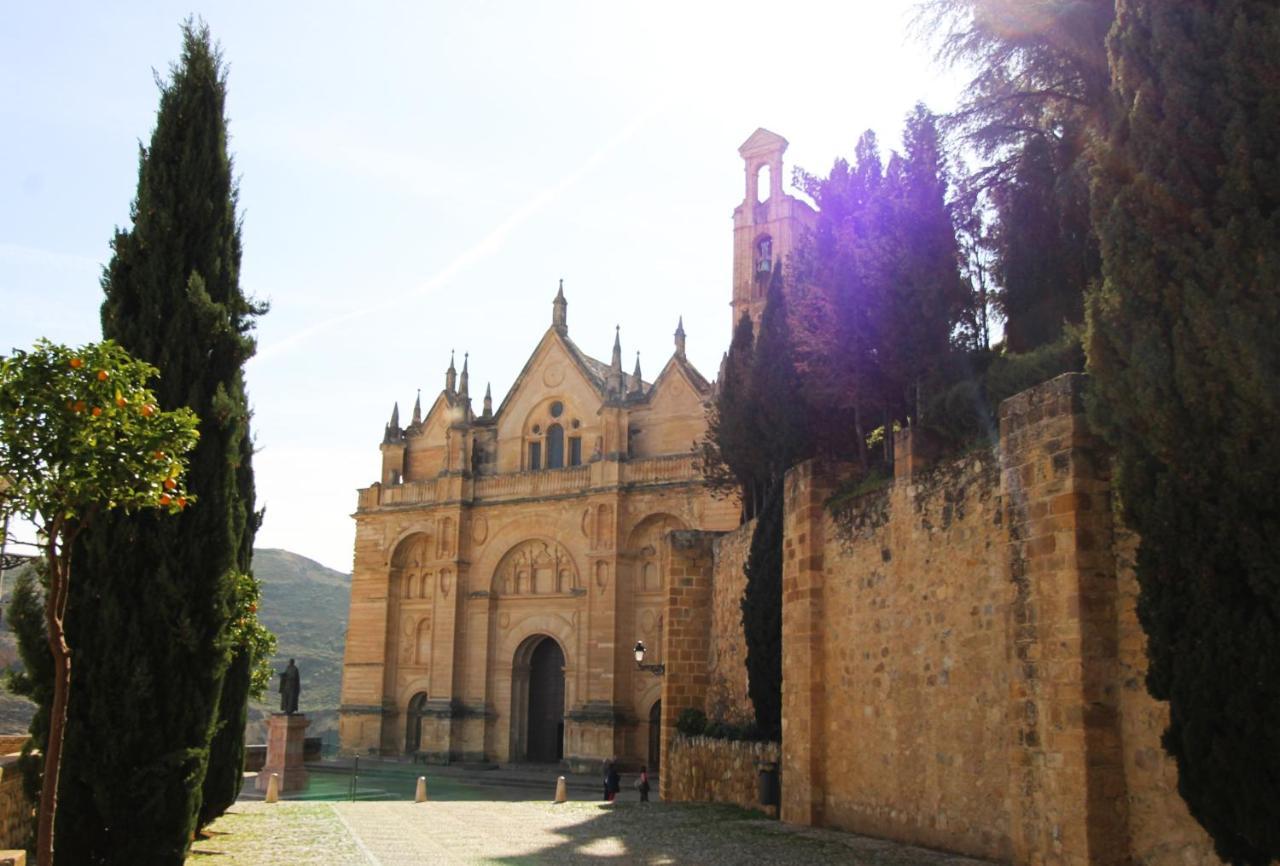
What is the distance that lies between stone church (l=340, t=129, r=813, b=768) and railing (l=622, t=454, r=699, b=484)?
2.5 inches

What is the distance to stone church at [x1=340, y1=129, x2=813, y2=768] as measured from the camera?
35.9 m

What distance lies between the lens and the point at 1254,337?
6.83 metres

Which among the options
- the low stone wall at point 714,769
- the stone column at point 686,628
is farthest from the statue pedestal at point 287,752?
the low stone wall at point 714,769

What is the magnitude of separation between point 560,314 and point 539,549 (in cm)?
870

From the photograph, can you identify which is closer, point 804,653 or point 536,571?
point 804,653

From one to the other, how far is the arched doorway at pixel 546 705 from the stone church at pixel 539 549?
0.18 ft

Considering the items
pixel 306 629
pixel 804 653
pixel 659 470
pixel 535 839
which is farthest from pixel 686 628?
pixel 306 629

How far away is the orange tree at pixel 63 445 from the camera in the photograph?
7.52 m

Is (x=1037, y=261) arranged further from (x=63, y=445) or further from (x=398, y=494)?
(x=398, y=494)

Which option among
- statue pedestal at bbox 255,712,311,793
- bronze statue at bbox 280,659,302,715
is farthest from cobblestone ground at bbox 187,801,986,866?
bronze statue at bbox 280,659,302,715

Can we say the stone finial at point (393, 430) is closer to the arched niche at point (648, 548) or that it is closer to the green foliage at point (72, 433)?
the arched niche at point (648, 548)

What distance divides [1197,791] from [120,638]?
833 centimetres

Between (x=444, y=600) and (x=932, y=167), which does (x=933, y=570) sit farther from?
(x=444, y=600)

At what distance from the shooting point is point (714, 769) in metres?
18.6
